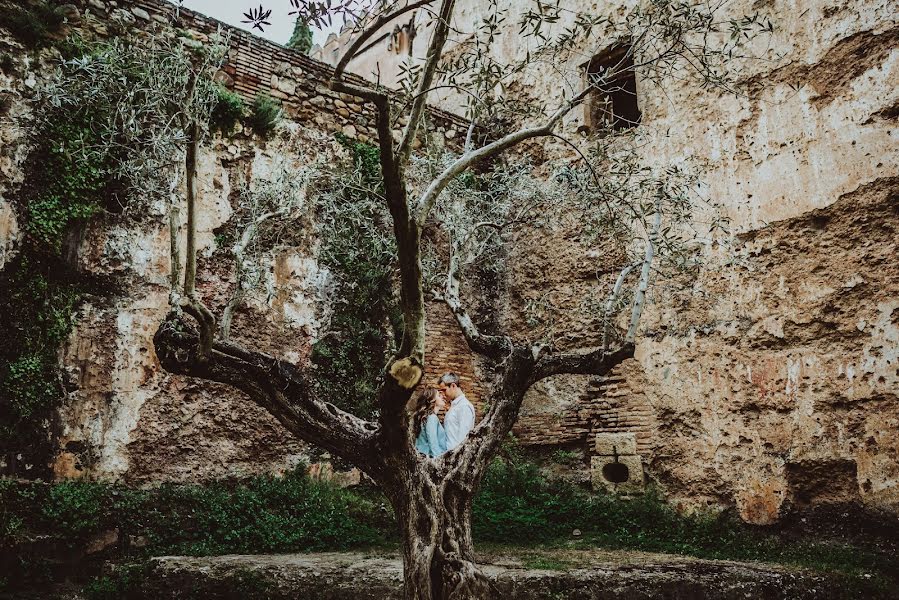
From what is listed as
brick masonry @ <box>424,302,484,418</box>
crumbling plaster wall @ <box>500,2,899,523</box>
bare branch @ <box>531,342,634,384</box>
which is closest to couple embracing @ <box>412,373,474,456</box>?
bare branch @ <box>531,342,634,384</box>

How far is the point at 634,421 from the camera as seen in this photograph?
7.09 metres

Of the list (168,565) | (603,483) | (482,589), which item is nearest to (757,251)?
(603,483)

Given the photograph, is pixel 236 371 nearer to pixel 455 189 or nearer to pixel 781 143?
pixel 455 189

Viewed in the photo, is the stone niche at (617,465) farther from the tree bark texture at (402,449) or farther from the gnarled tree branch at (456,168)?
the gnarled tree branch at (456,168)

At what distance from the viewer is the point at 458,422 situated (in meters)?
5.93

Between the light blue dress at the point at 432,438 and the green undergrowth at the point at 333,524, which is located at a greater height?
the light blue dress at the point at 432,438

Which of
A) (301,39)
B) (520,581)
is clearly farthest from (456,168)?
(301,39)

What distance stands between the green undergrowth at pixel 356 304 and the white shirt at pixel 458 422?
150cm

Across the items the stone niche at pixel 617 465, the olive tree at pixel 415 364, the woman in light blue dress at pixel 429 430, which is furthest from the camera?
the stone niche at pixel 617 465

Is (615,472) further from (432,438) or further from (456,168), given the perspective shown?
(456,168)

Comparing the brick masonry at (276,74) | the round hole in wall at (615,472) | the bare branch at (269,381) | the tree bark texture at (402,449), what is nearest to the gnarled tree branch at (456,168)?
the tree bark texture at (402,449)

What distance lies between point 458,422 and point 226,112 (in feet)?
13.4

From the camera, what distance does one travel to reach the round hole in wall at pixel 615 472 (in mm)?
7160

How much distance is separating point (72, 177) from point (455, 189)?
3754 millimetres
